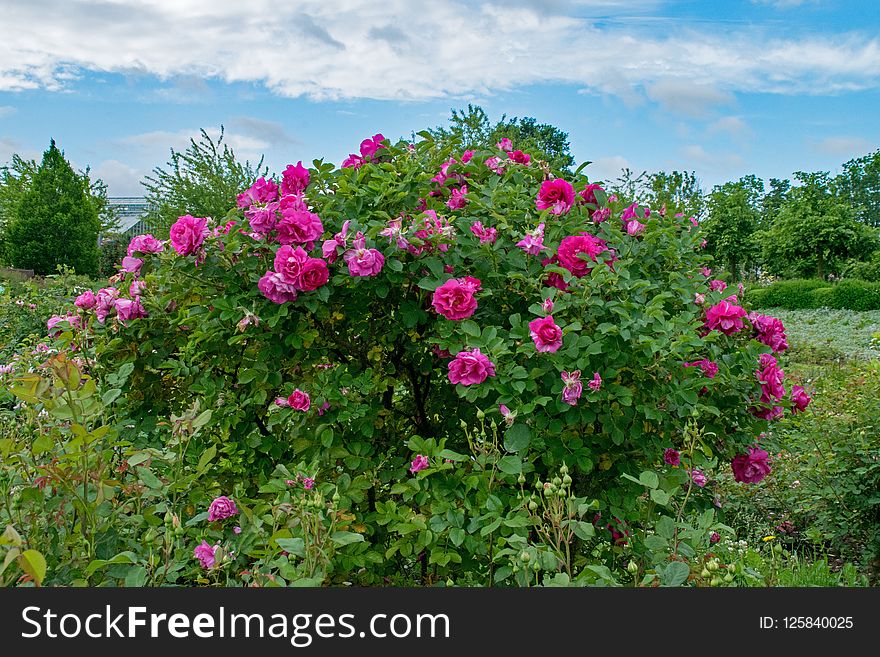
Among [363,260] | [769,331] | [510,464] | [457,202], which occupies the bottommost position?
[510,464]

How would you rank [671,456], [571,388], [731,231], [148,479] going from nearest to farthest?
[148,479]
[571,388]
[671,456]
[731,231]

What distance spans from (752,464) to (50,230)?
2888cm

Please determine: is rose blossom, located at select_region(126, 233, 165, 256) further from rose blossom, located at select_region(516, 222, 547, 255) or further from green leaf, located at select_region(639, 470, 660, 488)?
green leaf, located at select_region(639, 470, 660, 488)

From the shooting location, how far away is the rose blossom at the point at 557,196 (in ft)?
8.46

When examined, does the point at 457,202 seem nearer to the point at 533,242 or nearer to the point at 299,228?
the point at 533,242

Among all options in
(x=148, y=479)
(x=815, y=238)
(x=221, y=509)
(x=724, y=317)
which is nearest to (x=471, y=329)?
(x=221, y=509)

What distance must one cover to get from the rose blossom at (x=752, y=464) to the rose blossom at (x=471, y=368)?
4.24 feet

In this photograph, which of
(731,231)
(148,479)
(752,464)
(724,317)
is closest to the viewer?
(148,479)

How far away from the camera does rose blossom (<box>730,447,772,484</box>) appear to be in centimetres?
285

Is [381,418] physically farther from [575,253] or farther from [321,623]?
[321,623]

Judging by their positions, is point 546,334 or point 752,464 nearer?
point 546,334

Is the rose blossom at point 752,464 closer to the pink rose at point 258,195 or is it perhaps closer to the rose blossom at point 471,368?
the rose blossom at point 471,368

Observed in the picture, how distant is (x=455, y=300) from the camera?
220 cm

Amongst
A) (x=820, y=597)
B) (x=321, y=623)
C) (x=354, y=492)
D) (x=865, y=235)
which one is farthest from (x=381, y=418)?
(x=865, y=235)
